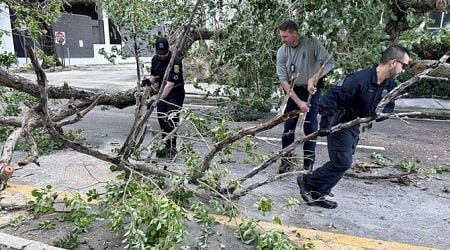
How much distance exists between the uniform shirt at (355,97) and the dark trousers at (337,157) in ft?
0.47

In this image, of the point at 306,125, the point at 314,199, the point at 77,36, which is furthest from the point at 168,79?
the point at 77,36

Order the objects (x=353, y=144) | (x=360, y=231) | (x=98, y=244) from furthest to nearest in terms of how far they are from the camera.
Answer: (x=353, y=144) < (x=360, y=231) < (x=98, y=244)

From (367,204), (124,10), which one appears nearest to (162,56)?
(124,10)

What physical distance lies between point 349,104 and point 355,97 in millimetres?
97

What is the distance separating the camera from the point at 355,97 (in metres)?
3.60

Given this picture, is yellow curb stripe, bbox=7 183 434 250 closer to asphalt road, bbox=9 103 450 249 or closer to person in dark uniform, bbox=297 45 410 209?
asphalt road, bbox=9 103 450 249

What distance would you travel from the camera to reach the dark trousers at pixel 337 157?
3.70 m

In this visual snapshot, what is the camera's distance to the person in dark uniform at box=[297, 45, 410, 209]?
3.47m

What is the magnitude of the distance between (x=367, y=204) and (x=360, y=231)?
68cm

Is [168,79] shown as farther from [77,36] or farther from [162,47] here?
[77,36]

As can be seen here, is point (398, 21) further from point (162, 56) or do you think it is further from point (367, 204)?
point (162, 56)

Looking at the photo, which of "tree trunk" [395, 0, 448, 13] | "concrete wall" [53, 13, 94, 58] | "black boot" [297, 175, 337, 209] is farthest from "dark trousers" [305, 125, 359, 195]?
"concrete wall" [53, 13, 94, 58]

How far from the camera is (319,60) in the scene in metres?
4.50

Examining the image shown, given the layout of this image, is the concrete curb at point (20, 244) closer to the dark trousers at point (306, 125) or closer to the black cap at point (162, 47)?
the dark trousers at point (306, 125)
